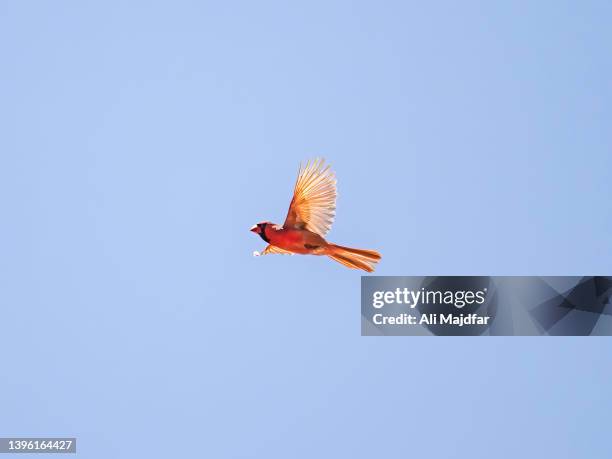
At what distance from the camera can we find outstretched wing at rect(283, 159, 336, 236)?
6141 mm

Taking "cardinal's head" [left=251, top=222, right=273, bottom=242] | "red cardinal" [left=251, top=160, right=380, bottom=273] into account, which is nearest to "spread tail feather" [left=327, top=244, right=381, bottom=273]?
"red cardinal" [left=251, top=160, right=380, bottom=273]

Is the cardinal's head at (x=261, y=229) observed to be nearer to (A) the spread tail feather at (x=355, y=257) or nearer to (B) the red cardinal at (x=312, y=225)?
(B) the red cardinal at (x=312, y=225)

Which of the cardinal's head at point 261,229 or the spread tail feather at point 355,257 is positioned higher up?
the cardinal's head at point 261,229

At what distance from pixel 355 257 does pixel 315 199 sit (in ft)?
1.85

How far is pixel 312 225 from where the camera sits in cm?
624

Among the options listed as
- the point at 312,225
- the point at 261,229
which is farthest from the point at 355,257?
the point at 261,229

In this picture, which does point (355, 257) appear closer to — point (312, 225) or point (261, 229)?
point (312, 225)

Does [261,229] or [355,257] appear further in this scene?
[355,257]

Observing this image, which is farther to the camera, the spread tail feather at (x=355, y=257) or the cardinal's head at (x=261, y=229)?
the spread tail feather at (x=355, y=257)

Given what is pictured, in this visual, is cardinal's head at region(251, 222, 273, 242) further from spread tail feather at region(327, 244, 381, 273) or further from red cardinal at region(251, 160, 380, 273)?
spread tail feather at region(327, 244, 381, 273)

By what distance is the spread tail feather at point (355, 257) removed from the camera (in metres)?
6.34

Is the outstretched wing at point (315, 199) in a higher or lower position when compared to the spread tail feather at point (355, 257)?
higher

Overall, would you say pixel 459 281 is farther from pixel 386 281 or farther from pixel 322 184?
pixel 322 184

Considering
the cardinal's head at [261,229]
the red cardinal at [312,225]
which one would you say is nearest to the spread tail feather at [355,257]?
the red cardinal at [312,225]
